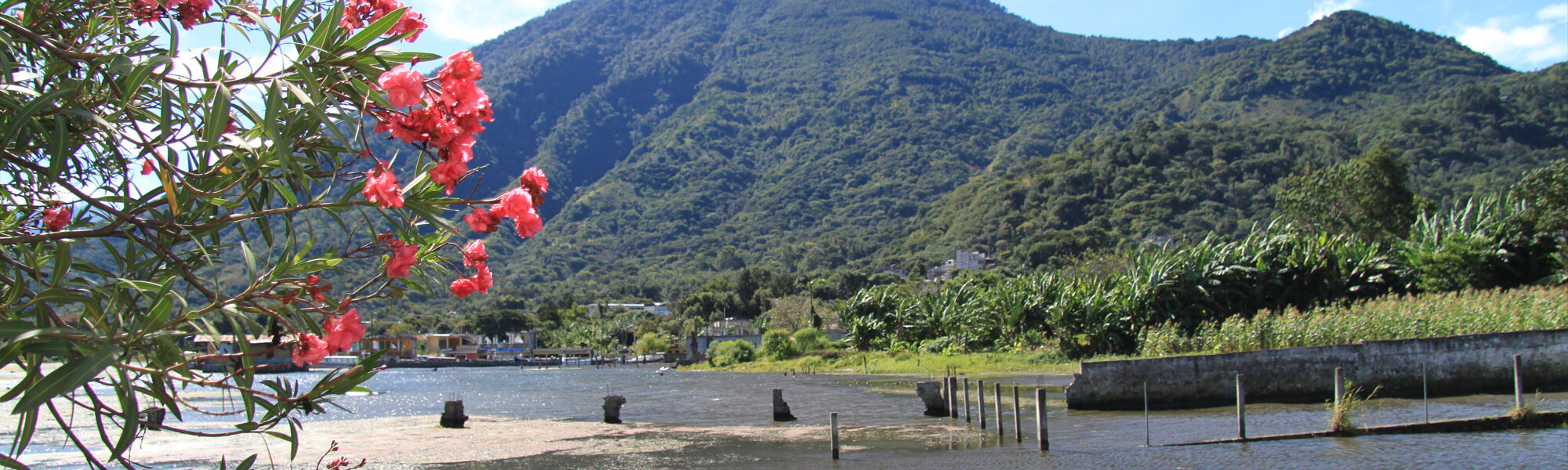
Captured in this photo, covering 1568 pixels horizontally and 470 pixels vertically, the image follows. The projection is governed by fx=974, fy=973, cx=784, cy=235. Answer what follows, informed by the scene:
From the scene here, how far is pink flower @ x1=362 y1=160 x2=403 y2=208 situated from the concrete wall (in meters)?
20.8

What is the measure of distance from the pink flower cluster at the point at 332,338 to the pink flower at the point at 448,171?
0.87 metres

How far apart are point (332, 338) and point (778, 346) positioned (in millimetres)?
60453

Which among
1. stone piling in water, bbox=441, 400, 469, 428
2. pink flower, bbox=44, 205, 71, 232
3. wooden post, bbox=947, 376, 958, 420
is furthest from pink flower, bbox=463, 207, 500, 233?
stone piling in water, bbox=441, 400, 469, 428

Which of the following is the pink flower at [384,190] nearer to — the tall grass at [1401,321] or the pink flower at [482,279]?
the pink flower at [482,279]

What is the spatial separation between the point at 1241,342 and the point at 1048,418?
256 inches

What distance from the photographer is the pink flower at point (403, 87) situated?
3.07 metres

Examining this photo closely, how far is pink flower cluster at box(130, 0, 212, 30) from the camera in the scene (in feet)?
13.0

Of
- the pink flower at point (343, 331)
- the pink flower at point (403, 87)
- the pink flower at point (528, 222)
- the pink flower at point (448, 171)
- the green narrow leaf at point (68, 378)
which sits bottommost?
the green narrow leaf at point (68, 378)

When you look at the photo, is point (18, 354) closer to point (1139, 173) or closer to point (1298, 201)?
point (1298, 201)

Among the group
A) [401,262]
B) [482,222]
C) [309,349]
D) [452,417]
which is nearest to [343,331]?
[309,349]

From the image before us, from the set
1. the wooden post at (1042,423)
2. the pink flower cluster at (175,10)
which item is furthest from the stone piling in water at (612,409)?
the pink flower cluster at (175,10)

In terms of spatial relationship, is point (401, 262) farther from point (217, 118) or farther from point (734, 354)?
point (734, 354)

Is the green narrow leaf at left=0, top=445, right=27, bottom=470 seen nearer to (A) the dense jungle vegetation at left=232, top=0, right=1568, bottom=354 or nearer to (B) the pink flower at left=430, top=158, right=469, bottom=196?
(A) the dense jungle vegetation at left=232, top=0, right=1568, bottom=354

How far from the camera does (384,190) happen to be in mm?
3061
